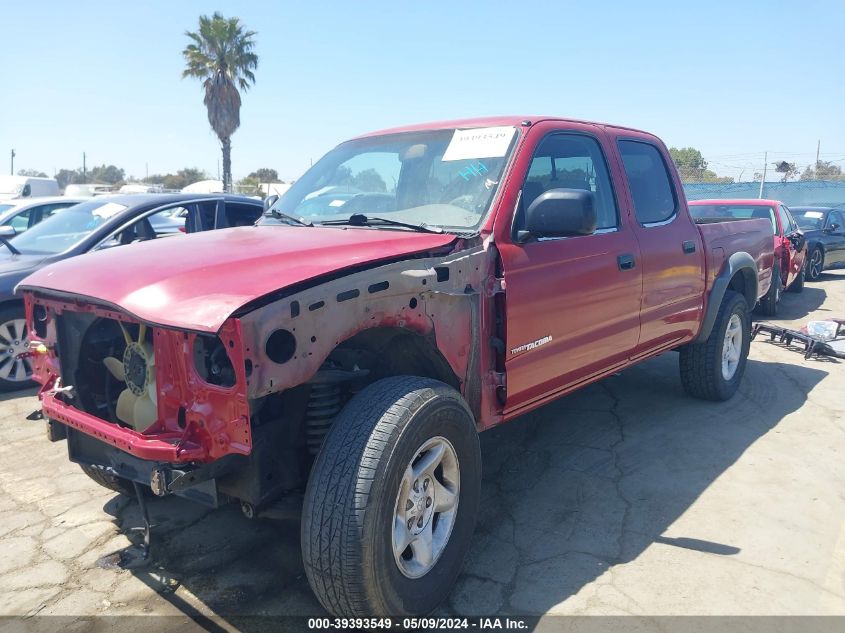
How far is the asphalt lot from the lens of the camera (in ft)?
9.41

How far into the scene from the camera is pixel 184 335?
2.29 metres

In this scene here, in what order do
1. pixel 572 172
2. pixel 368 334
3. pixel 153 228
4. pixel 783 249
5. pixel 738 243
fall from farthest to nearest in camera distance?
1. pixel 783 249
2. pixel 153 228
3. pixel 738 243
4. pixel 572 172
5. pixel 368 334

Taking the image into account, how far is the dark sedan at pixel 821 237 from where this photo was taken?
43.2 ft

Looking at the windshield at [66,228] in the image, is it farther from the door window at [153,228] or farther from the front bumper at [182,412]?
the front bumper at [182,412]

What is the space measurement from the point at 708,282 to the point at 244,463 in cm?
386

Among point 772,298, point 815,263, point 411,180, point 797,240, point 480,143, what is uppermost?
point 480,143

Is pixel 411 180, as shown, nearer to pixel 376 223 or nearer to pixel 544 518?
pixel 376 223

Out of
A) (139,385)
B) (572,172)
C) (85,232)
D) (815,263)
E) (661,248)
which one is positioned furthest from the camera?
(815,263)

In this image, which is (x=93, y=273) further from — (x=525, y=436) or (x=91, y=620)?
(x=525, y=436)

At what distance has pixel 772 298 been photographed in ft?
31.2

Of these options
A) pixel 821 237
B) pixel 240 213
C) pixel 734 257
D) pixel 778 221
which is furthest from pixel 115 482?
pixel 821 237

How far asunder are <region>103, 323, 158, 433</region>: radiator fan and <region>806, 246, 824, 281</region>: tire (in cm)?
1364

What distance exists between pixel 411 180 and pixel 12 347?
14.3ft

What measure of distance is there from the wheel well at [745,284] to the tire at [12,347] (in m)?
6.14
